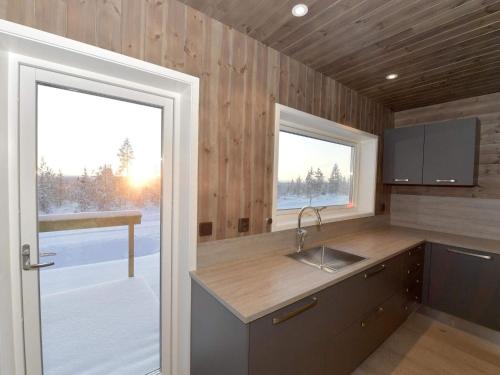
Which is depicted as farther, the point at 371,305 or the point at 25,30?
the point at 371,305

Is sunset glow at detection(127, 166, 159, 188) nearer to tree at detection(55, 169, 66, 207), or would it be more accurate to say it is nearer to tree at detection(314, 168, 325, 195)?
tree at detection(55, 169, 66, 207)

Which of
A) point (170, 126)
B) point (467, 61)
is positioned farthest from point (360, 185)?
point (170, 126)

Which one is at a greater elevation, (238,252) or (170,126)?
(170,126)

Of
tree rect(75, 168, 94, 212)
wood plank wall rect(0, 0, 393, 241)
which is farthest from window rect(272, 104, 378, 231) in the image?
tree rect(75, 168, 94, 212)

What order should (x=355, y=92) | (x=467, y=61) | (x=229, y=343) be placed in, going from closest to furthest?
(x=229, y=343), (x=467, y=61), (x=355, y=92)

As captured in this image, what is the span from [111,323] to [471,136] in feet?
11.6

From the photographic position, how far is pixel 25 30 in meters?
0.96

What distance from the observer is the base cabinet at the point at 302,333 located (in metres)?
1.07

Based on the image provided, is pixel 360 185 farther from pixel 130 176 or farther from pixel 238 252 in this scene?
pixel 130 176

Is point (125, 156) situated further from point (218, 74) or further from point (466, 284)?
point (466, 284)

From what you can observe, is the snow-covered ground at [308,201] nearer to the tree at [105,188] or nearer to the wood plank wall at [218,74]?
the wood plank wall at [218,74]

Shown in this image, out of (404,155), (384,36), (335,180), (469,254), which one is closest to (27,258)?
(384,36)

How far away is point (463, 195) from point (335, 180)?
145 cm

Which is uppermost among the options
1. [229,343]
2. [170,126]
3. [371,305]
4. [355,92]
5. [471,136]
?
[355,92]
